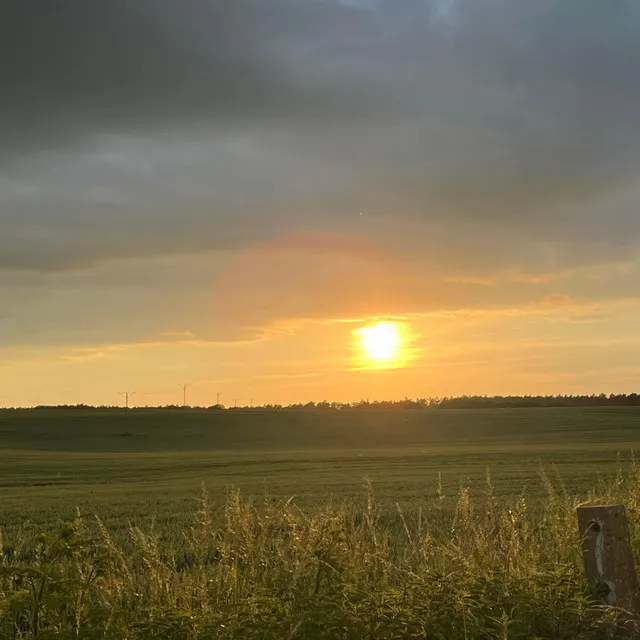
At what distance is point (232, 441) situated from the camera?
9556 cm

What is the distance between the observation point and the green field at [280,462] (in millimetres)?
25500

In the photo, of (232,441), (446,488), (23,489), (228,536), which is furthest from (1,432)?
(228,536)

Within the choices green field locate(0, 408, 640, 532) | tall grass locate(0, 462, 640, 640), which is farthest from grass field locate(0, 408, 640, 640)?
green field locate(0, 408, 640, 532)

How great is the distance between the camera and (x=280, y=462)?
47.5 meters

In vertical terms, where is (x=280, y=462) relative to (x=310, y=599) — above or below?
below

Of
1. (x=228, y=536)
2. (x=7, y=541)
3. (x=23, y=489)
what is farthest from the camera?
(x=23, y=489)

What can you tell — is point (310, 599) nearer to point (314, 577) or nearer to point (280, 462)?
point (314, 577)

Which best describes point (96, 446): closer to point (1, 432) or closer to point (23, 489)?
point (1, 432)

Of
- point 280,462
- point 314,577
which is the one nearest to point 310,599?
point 314,577

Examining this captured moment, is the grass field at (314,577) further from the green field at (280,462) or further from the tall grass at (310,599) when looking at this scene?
the green field at (280,462)

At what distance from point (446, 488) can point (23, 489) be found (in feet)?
56.9

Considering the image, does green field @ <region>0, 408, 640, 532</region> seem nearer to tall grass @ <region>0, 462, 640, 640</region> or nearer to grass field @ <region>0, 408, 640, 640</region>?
grass field @ <region>0, 408, 640, 640</region>

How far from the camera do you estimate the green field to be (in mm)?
25500

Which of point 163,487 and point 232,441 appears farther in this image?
point 232,441
